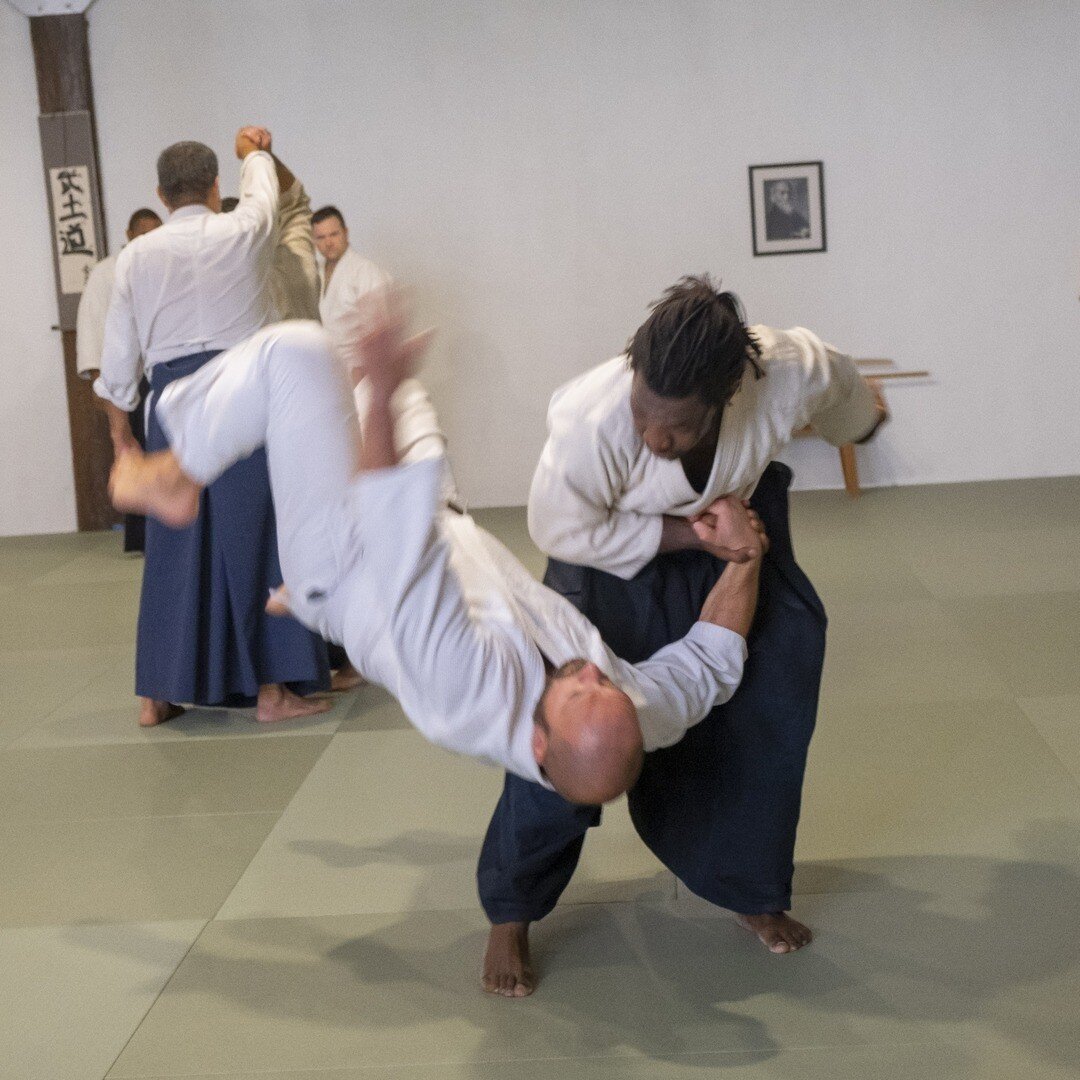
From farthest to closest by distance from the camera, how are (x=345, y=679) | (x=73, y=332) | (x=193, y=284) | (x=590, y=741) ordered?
(x=73, y=332) → (x=345, y=679) → (x=193, y=284) → (x=590, y=741)

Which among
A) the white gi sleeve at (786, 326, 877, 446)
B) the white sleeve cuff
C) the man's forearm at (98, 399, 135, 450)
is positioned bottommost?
the white sleeve cuff

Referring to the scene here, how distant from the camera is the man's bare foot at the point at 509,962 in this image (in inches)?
87.4

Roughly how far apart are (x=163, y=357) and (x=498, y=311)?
12.0 feet

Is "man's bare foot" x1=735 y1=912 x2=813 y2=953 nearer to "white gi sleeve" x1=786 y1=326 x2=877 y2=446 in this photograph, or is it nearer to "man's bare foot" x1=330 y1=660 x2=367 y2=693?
"white gi sleeve" x1=786 y1=326 x2=877 y2=446

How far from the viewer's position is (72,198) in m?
7.10

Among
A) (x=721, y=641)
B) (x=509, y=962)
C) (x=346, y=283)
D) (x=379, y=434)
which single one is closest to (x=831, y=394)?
(x=721, y=641)

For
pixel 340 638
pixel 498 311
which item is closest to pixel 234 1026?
→ pixel 340 638

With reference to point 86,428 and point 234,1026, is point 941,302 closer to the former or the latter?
point 86,428

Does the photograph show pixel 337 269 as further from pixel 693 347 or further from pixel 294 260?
pixel 693 347

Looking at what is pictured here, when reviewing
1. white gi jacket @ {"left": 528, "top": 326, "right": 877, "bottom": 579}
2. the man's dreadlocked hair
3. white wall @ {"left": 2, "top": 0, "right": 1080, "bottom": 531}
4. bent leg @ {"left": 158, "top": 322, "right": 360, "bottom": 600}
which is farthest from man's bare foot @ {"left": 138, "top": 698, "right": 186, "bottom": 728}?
white wall @ {"left": 2, "top": 0, "right": 1080, "bottom": 531}

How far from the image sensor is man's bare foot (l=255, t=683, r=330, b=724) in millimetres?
3852

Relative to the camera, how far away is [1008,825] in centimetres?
277

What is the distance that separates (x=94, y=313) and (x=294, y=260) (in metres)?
2.77

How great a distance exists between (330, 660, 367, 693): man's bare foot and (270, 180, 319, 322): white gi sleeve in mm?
1178
